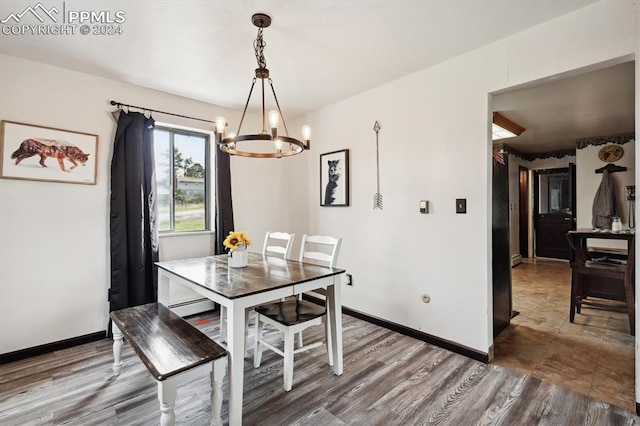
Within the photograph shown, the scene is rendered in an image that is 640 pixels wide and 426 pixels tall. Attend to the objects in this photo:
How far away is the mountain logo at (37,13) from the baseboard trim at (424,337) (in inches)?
138

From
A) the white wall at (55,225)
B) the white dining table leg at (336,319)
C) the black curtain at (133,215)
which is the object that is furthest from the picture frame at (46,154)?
the white dining table leg at (336,319)

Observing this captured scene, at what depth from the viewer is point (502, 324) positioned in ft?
9.78

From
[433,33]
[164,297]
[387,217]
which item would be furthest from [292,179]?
[433,33]

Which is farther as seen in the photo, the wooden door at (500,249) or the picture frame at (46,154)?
the wooden door at (500,249)

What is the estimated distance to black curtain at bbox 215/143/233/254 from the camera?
3.51 metres

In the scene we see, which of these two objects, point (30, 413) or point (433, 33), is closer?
point (30, 413)

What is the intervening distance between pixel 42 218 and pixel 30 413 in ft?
4.95

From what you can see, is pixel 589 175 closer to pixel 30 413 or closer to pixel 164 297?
pixel 164 297

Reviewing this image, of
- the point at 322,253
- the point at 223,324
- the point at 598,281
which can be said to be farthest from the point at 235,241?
the point at 598,281

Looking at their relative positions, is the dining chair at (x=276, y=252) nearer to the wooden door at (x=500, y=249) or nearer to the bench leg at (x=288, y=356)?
the bench leg at (x=288, y=356)

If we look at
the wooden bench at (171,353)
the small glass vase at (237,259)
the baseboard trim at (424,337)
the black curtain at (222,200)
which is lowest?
the baseboard trim at (424,337)

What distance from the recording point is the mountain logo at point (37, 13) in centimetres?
189

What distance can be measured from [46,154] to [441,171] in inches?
134

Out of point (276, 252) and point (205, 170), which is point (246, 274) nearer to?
point (276, 252)
